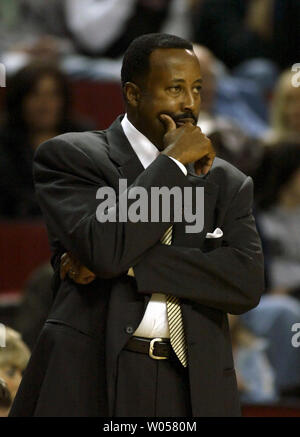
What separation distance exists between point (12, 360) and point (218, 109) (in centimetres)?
333

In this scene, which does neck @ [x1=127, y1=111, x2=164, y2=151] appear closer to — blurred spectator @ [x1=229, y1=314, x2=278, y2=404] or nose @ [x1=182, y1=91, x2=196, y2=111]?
nose @ [x1=182, y1=91, x2=196, y2=111]

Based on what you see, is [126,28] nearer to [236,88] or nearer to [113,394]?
[236,88]

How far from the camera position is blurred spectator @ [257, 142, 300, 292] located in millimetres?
5074

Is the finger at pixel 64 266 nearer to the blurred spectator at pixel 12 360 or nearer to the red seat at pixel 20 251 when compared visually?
the blurred spectator at pixel 12 360

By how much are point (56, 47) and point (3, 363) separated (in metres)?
3.27

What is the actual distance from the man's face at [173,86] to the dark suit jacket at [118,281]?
0.12 meters

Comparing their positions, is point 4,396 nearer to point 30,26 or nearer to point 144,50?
point 144,50

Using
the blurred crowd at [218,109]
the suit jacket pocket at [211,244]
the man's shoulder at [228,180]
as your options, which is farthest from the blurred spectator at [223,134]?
the suit jacket pocket at [211,244]

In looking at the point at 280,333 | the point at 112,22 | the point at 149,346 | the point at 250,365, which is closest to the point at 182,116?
the point at 149,346

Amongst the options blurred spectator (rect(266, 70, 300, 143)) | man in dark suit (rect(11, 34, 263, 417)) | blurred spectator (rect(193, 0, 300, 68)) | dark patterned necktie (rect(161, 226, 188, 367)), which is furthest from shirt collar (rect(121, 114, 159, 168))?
blurred spectator (rect(193, 0, 300, 68))

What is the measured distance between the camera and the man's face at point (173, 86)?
7.66 ft

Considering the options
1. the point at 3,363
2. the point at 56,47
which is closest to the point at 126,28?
the point at 56,47

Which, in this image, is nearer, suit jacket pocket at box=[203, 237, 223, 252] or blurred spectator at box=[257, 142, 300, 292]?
suit jacket pocket at box=[203, 237, 223, 252]
